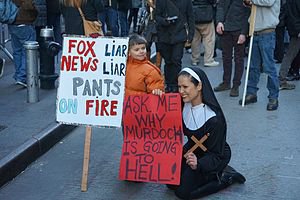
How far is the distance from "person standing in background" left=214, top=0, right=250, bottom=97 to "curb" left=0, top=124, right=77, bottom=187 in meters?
2.74

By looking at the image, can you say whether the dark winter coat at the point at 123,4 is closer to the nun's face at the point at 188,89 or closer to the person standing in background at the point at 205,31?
the person standing in background at the point at 205,31

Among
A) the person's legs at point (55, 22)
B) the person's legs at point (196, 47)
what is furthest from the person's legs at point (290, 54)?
the person's legs at point (55, 22)

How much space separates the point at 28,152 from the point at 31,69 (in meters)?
1.94

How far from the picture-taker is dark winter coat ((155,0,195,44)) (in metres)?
7.72

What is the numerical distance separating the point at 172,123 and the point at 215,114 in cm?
36

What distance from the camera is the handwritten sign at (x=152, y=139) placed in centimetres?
473

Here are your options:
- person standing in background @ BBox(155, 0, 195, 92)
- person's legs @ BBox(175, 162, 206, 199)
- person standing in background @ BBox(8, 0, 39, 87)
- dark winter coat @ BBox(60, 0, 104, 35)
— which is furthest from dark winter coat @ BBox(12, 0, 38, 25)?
person's legs @ BBox(175, 162, 206, 199)

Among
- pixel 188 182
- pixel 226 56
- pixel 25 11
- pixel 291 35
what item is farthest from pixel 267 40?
pixel 25 11

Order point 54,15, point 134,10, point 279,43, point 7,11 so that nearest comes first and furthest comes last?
point 7,11 → point 54,15 → point 279,43 → point 134,10

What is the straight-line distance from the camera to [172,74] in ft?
27.0

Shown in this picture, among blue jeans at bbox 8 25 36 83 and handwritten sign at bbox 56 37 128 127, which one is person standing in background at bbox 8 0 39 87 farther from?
handwritten sign at bbox 56 37 128 127

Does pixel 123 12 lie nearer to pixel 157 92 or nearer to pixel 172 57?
pixel 172 57

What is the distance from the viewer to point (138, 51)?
510 centimetres

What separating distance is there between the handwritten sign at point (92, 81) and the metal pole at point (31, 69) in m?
2.61
